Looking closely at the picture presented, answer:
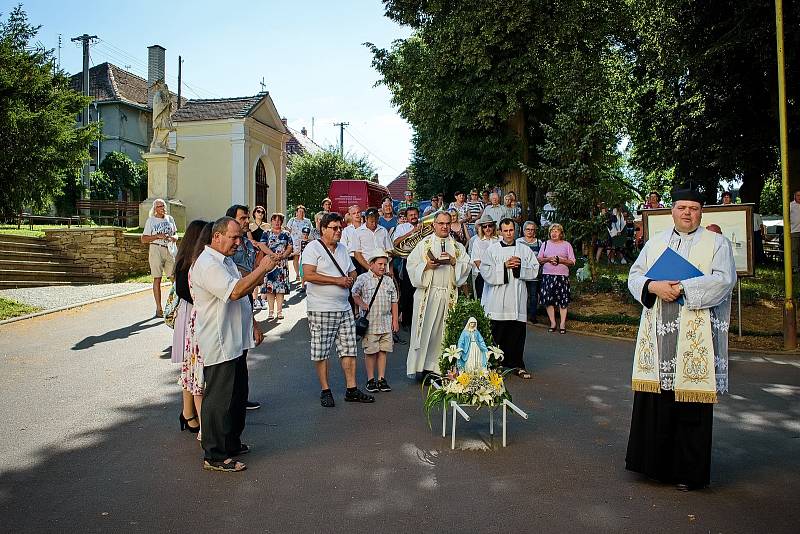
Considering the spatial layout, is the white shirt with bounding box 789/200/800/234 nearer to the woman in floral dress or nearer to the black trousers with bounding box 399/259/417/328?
the black trousers with bounding box 399/259/417/328

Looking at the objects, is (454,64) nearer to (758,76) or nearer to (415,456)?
(758,76)

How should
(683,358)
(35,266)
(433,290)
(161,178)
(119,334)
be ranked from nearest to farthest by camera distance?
(683,358)
(433,290)
(119,334)
(35,266)
(161,178)

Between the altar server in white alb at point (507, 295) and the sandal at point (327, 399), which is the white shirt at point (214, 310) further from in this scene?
the altar server in white alb at point (507, 295)

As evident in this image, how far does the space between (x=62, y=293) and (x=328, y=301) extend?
1031 centimetres

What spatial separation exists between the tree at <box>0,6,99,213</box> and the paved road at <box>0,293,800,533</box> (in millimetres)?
12333

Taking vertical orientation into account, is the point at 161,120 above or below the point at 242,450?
above

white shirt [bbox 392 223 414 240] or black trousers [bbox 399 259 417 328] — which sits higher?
white shirt [bbox 392 223 414 240]

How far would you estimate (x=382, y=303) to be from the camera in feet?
27.7

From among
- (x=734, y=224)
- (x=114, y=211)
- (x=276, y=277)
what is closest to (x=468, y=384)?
(x=734, y=224)

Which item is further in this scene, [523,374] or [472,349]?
[523,374]

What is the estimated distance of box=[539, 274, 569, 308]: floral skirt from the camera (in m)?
12.7

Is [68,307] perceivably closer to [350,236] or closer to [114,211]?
[350,236]

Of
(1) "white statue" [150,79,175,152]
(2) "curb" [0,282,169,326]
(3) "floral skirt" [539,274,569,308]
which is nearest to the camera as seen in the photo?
(2) "curb" [0,282,169,326]

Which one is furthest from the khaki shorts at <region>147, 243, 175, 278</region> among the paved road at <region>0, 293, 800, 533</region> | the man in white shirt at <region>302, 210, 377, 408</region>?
the man in white shirt at <region>302, 210, 377, 408</region>
